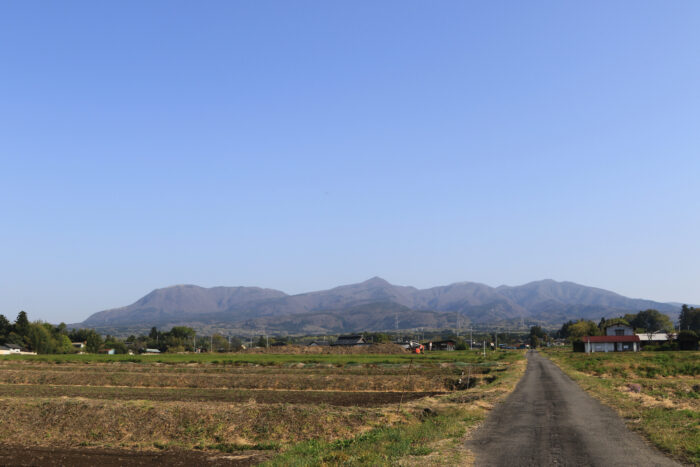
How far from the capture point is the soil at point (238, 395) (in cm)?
4247

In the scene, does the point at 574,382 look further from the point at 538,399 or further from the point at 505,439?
the point at 505,439

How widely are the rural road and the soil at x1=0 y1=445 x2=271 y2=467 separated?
10.2 metres

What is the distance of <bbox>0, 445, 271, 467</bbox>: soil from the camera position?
23250mm

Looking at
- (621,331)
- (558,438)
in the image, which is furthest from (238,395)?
(621,331)

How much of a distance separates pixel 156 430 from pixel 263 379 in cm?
3073

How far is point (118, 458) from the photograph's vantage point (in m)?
24.5

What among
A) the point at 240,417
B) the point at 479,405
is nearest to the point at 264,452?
the point at 240,417

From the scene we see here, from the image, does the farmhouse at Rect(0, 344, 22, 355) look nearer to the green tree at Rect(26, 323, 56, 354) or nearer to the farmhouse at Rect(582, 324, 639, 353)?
the green tree at Rect(26, 323, 56, 354)

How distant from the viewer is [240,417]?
29984 millimetres

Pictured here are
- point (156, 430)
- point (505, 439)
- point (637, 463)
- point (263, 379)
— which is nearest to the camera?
point (637, 463)

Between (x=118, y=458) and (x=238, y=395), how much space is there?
22.3 metres

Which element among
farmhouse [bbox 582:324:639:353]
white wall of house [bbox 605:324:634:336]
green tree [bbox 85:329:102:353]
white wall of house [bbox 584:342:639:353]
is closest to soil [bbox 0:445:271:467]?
farmhouse [bbox 582:324:639:353]

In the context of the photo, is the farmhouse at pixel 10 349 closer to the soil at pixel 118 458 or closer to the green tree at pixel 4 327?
the green tree at pixel 4 327

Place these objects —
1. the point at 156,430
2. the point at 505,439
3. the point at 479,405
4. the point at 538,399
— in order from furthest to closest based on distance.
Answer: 1. the point at 538,399
2. the point at 479,405
3. the point at 156,430
4. the point at 505,439
